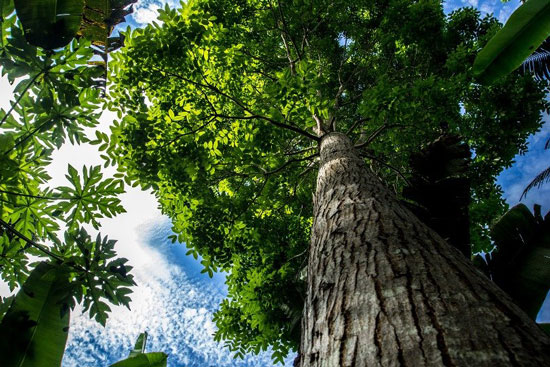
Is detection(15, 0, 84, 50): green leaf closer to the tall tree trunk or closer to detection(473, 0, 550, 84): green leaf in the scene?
the tall tree trunk

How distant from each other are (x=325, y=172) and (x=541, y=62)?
27.6 ft

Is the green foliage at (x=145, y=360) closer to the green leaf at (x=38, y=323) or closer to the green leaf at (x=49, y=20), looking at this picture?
the green leaf at (x=38, y=323)

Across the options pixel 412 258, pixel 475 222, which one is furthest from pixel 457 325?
pixel 475 222

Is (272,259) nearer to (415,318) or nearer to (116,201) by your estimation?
(116,201)

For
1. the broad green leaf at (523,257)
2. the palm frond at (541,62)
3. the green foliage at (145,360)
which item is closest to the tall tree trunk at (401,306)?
the broad green leaf at (523,257)

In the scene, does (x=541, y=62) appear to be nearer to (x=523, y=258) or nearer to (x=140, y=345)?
(x=523, y=258)

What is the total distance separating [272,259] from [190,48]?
385 cm

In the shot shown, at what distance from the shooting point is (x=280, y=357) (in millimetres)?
4734

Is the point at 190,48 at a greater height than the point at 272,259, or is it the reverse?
the point at 190,48

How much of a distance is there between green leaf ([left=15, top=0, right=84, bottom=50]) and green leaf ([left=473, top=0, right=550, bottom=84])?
415 cm

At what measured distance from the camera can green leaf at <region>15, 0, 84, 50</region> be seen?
8.73ft

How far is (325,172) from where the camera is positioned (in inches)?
136

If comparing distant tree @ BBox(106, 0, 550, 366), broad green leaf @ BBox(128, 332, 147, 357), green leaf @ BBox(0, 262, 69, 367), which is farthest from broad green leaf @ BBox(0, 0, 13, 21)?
broad green leaf @ BBox(128, 332, 147, 357)

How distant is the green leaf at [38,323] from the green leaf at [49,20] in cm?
230
